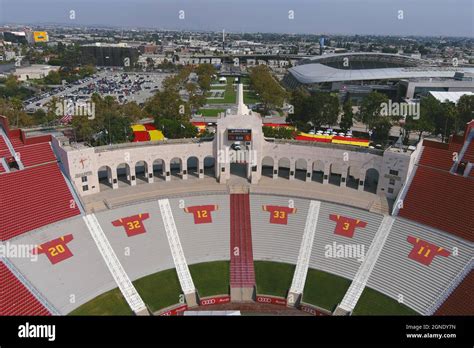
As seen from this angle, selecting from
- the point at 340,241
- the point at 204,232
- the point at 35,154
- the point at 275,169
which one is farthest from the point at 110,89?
the point at 340,241

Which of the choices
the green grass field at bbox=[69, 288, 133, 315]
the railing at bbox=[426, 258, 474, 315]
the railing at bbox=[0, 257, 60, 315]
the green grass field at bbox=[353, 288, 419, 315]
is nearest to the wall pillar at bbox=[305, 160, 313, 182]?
the green grass field at bbox=[353, 288, 419, 315]

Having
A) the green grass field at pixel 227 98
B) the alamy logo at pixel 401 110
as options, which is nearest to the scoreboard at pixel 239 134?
the alamy logo at pixel 401 110

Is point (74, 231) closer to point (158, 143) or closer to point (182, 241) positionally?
point (182, 241)

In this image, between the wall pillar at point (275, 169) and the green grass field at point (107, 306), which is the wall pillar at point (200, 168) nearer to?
the wall pillar at point (275, 169)

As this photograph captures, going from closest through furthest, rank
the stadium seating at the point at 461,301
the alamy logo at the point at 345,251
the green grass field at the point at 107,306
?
1. the stadium seating at the point at 461,301
2. the green grass field at the point at 107,306
3. the alamy logo at the point at 345,251
